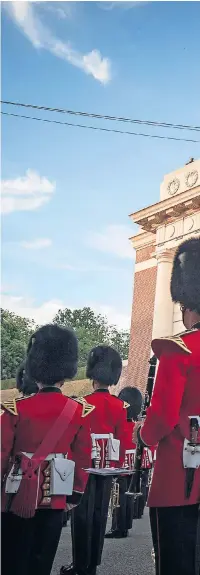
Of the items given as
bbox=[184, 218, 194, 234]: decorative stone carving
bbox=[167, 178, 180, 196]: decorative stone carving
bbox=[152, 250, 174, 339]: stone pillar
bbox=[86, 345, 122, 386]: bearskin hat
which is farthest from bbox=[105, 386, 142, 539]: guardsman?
bbox=[167, 178, 180, 196]: decorative stone carving

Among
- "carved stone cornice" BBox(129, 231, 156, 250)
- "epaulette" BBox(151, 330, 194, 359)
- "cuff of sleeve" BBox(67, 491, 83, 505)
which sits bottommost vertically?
"cuff of sleeve" BBox(67, 491, 83, 505)

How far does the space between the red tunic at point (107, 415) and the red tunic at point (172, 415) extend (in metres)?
2.46

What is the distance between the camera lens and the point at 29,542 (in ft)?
11.4

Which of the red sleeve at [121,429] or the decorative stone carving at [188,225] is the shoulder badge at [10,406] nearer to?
the red sleeve at [121,429]

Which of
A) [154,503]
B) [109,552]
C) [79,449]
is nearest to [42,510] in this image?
[79,449]

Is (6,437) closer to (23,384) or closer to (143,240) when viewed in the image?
(23,384)

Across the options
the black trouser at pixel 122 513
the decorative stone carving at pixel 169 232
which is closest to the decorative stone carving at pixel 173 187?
the decorative stone carving at pixel 169 232

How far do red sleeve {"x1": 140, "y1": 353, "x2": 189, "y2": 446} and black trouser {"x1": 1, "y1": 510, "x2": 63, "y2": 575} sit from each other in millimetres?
838

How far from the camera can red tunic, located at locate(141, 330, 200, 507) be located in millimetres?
3051

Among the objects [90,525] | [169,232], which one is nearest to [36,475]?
[90,525]

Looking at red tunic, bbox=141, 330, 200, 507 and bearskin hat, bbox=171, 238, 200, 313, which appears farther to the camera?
bearskin hat, bbox=171, 238, 200, 313

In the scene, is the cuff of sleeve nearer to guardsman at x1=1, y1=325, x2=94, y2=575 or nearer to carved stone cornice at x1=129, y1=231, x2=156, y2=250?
guardsman at x1=1, y1=325, x2=94, y2=575

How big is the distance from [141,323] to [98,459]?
47.5ft

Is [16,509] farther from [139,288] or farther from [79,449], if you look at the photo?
[139,288]
